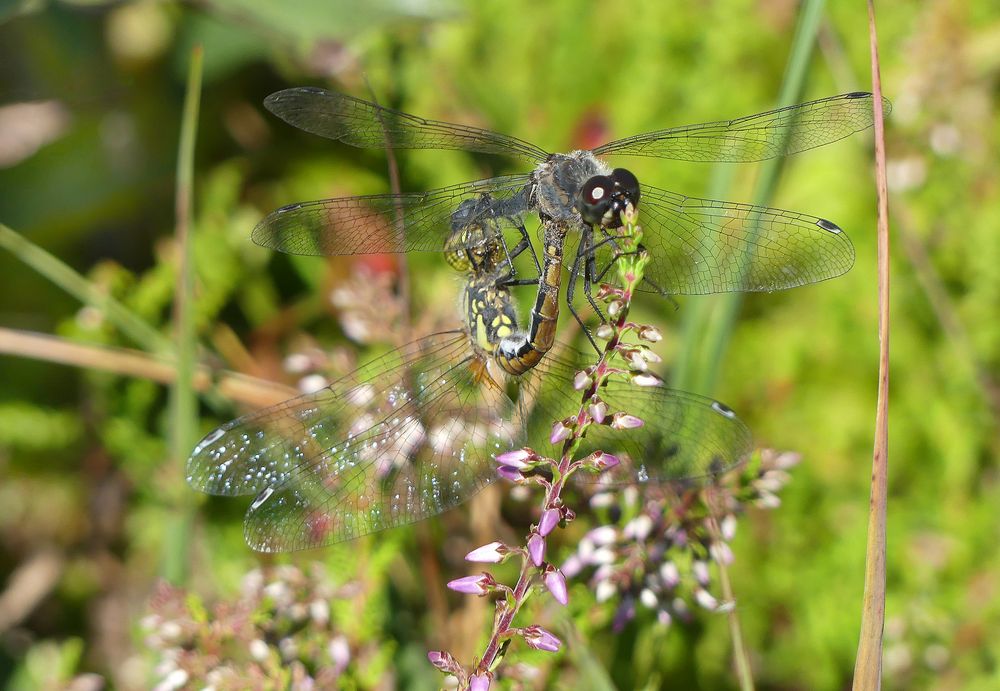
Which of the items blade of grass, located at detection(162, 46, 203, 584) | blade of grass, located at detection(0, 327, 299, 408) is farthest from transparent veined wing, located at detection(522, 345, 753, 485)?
blade of grass, located at detection(0, 327, 299, 408)

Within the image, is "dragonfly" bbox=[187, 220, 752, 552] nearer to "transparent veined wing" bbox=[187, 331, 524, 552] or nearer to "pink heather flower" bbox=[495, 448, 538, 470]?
"transparent veined wing" bbox=[187, 331, 524, 552]

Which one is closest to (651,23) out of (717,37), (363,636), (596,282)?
(717,37)

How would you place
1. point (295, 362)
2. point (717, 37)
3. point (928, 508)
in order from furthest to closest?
point (717, 37)
point (928, 508)
point (295, 362)

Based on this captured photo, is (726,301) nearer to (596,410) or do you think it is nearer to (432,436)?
(432,436)

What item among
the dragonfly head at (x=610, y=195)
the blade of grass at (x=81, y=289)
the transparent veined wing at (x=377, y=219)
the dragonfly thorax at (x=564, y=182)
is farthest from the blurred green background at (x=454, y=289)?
the dragonfly head at (x=610, y=195)

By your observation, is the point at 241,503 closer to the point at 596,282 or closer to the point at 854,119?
the point at 596,282

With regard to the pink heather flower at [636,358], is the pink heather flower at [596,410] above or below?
below

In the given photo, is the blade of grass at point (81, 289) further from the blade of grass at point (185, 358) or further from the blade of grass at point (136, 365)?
the blade of grass at point (185, 358)
